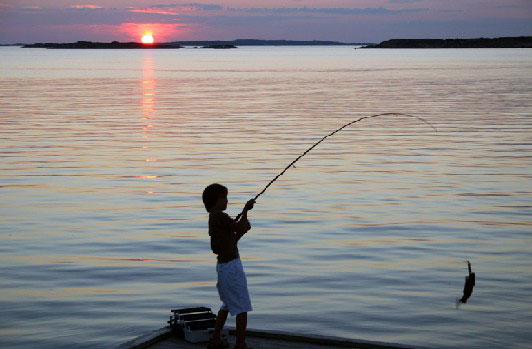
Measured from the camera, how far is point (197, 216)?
1520 cm

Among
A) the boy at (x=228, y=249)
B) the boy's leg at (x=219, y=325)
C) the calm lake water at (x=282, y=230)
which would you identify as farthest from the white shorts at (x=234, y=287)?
the calm lake water at (x=282, y=230)

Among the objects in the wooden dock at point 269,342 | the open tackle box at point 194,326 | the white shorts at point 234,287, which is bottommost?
the wooden dock at point 269,342

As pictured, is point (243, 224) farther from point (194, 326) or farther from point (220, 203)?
point (194, 326)

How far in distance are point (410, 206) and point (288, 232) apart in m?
3.19

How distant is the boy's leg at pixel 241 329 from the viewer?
6.90 m

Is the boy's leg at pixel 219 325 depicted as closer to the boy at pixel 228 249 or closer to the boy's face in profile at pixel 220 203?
the boy at pixel 228 249

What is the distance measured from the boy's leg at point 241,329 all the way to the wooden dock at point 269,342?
18cm

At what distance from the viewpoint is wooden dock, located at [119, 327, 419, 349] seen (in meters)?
7.09

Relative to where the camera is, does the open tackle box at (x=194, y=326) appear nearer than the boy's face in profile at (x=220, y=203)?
No

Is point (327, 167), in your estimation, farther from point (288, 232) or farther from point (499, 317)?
point (499, 317)

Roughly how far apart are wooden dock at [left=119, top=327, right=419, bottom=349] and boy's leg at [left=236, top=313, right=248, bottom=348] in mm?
185

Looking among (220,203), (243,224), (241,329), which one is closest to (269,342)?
(241,329)

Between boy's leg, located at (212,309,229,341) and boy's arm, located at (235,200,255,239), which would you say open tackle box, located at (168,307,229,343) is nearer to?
boy's leg, located at (212,309,229,341)

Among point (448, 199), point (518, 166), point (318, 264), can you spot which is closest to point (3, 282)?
point (318, 264)
